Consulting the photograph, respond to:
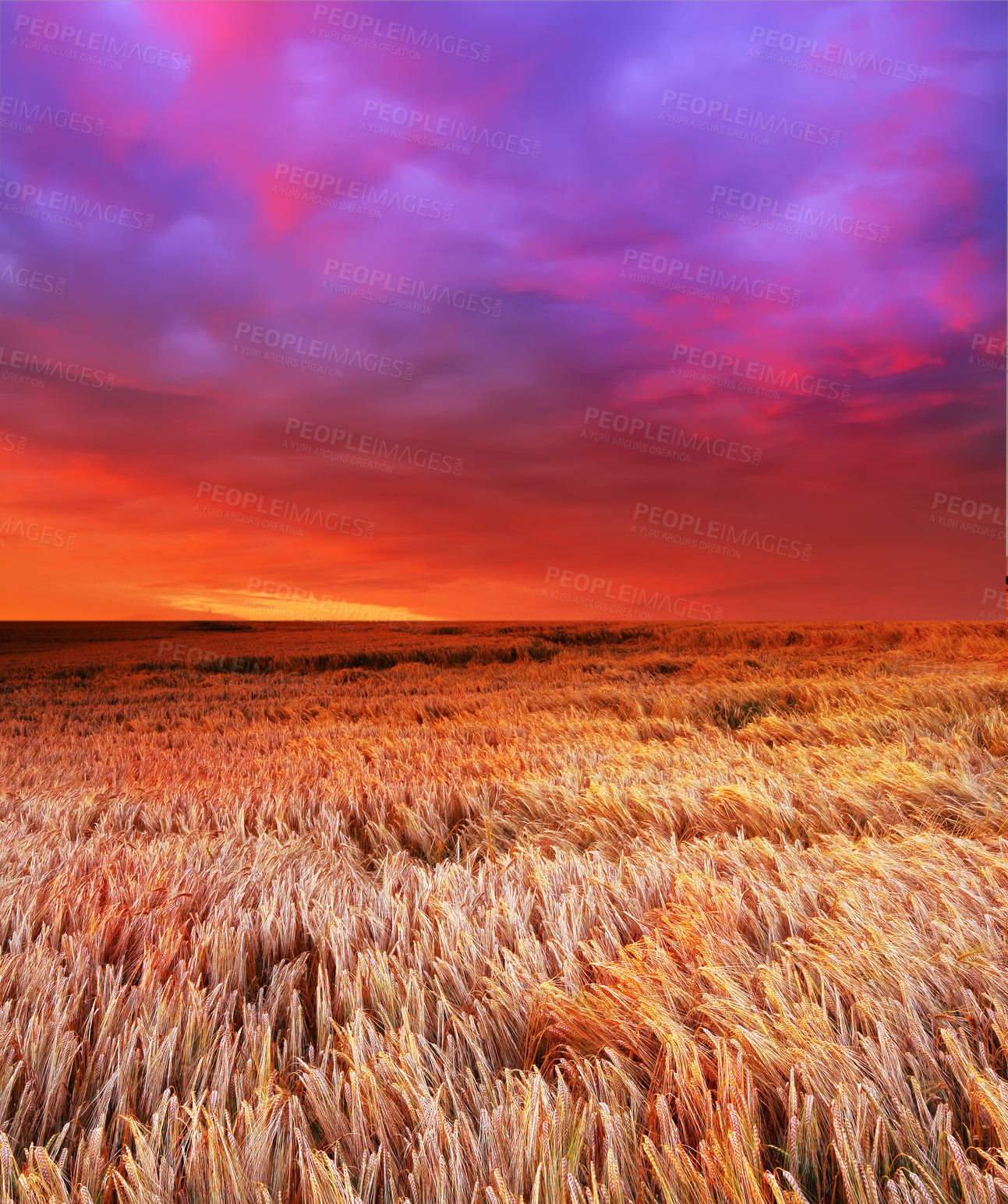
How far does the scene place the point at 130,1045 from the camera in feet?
5.46

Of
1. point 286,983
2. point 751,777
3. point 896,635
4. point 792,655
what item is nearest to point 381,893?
point 286,983

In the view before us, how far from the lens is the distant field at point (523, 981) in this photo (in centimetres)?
126

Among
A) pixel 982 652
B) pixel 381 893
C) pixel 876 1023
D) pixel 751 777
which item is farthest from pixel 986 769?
pixel 982 652

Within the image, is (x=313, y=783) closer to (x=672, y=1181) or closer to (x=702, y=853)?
(x=702, y=853)

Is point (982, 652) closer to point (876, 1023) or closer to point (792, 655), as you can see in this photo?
point (792, 655)

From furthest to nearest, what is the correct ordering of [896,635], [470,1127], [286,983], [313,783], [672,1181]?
[896,635]
[313,783]
[286,983]
[470,1127]
[672,1181]

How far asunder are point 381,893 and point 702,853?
1377 millimetres

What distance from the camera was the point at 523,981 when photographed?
6.24 feet

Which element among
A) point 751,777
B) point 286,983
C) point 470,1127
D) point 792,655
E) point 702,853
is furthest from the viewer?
point 792,655

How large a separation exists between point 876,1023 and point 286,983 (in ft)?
5.12

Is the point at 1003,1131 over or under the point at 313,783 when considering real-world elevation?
over

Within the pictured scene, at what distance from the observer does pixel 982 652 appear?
14500 mm

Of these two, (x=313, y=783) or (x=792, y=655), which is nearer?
(x=313, y=783)

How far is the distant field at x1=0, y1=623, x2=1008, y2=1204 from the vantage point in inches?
49.4
